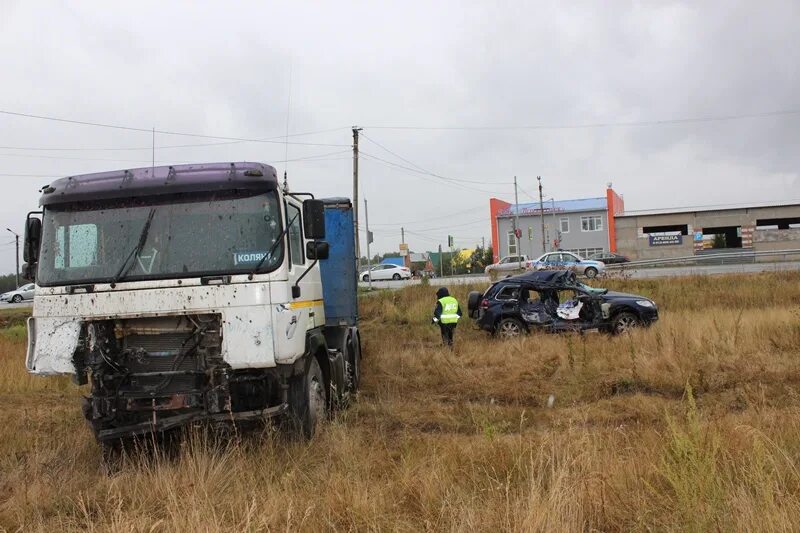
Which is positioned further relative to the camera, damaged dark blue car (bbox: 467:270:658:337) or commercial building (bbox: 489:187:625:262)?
commercial building (bbox: 489:187:625:262)

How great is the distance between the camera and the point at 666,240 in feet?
193

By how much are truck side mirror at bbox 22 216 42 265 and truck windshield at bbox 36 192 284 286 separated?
16 centimetres

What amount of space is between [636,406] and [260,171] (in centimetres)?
520

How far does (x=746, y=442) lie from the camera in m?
4.56

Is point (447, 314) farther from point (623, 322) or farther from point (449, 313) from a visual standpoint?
point (623, 322)

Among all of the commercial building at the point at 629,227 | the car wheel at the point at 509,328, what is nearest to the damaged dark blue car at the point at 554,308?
the car wheel at the point at 509,328

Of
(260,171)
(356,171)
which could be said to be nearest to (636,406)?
(260,171)

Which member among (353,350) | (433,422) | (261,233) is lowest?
(433,422)

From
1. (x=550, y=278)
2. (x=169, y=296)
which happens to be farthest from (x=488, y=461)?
(x=550, y=278)

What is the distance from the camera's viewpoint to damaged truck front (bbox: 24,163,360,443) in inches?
200

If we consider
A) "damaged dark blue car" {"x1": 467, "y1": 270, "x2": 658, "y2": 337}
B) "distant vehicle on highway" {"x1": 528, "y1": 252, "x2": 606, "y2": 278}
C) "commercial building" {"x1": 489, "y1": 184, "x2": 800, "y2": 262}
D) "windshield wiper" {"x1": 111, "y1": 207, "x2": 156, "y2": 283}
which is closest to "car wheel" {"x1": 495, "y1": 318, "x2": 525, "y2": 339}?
"damaged dark blue car" {"x1": 467, "y1": 270, "x2": 658, "y2": 337}

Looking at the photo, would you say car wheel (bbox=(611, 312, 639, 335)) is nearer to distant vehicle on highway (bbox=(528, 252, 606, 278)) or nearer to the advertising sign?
distant vehicle on highway (bbox=(528, 252, 606, 278))

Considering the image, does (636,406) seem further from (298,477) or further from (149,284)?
(149,284)

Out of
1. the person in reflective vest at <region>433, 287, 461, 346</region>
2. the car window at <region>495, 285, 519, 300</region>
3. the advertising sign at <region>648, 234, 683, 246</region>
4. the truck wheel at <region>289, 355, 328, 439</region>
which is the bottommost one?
the truck wheel at <region>289, 355, 328, 439</region>
